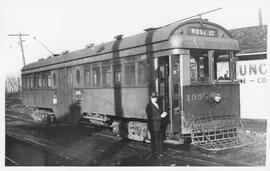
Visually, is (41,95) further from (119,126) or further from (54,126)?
(119,126)

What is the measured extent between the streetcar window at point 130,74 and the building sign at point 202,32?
2.05m

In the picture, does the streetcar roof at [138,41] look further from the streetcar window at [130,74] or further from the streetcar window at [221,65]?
the streetcar window at [130,74]

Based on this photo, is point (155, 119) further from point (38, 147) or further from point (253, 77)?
point (253, 77)

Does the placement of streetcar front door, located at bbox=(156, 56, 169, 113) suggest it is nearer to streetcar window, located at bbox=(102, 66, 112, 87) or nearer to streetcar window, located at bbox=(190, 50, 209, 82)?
streetcar window, located at bbox=(190, 50, 209, 82)

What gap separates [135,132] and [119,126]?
3.47 ft

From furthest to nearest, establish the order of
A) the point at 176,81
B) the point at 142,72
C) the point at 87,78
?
the point at 87,78 → the point at 142,72 → the point at 176,81

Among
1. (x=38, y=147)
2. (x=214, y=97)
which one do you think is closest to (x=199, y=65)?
(x=214, y=97)

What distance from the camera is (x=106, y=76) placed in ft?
38.7

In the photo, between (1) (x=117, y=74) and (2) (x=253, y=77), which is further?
Result: (2) (x=253, y=77)

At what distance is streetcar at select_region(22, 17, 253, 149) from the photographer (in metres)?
9.06

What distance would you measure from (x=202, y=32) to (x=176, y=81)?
1.72 m

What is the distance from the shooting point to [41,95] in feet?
59.1

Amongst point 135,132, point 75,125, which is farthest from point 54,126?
point 135,132

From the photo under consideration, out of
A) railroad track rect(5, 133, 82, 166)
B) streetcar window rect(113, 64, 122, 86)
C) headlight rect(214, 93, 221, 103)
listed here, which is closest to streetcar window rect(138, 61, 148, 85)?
streetcar window rect(113, 64, 122, 86)
